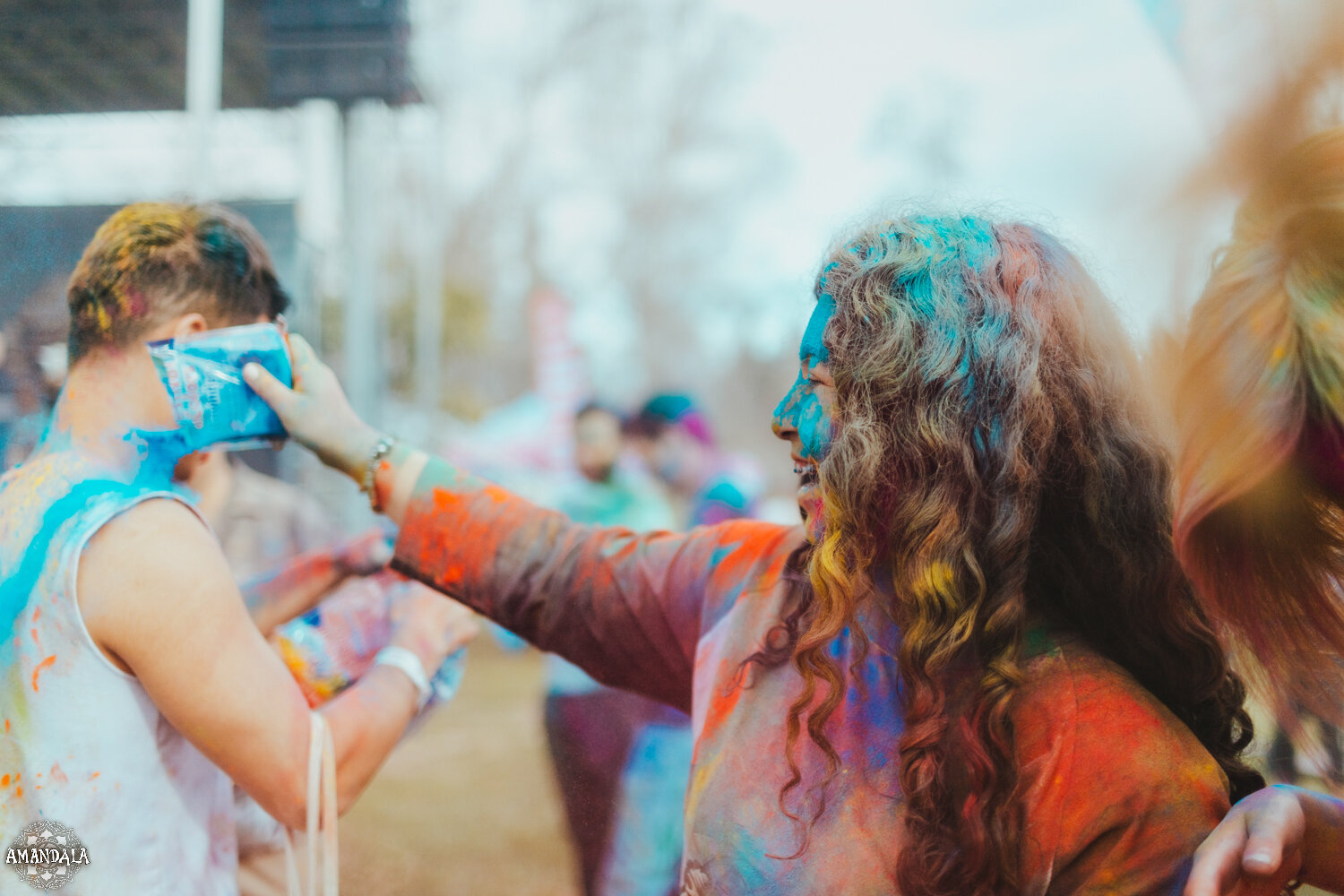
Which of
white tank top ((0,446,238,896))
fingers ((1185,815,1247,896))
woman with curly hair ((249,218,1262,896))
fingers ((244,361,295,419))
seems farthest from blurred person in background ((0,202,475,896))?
fingers ((1185,815,1247,896))

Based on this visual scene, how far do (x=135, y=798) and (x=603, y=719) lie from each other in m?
1.52

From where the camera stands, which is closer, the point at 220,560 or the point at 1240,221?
the point at 1240,221

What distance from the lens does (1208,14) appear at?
2.46ft

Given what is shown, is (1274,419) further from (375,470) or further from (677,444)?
(677,444)

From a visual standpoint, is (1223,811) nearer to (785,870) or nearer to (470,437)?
(785,870)

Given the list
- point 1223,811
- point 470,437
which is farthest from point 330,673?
point 470,437

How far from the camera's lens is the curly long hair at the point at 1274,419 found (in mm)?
754

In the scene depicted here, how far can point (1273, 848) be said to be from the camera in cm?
86

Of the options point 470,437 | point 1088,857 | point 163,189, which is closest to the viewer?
point 1088,857

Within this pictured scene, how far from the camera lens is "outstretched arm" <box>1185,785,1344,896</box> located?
0.86m

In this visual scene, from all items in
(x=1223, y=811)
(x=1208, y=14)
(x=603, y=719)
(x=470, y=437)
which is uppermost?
(x=1208, y=14)

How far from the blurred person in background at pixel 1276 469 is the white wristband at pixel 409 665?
112 centimetres

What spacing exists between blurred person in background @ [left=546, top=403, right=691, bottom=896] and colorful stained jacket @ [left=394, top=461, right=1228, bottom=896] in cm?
82

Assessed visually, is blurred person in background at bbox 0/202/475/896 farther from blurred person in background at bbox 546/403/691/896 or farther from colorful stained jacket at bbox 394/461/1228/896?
blurred person in background at bbox 546/403/691/896
